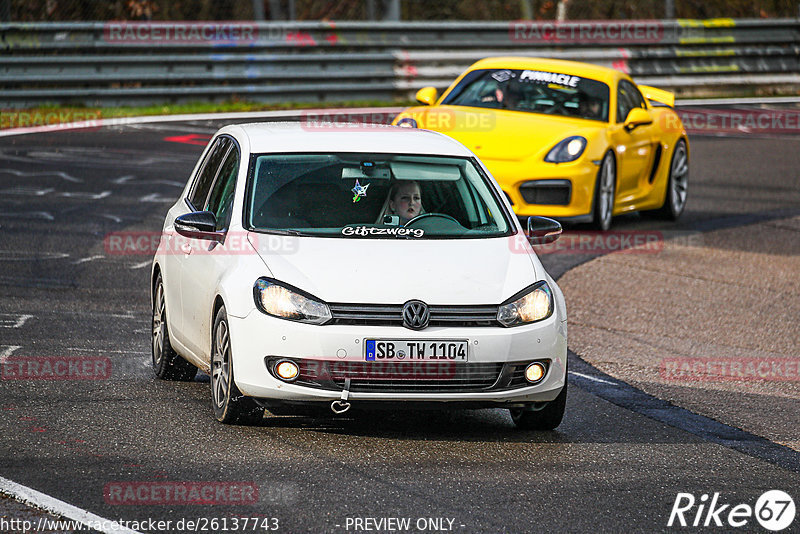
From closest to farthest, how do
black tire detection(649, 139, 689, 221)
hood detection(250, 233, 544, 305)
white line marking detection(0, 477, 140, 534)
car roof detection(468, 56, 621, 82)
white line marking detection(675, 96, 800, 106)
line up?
white line marking detection(0, 477, 140, 534), hood detection(250, 233, 544, 305), car roof detection(468, 56, 621, 82), black tire detection(649, 139, 689, 221), white line marking detection(675, 96, 800, 106)

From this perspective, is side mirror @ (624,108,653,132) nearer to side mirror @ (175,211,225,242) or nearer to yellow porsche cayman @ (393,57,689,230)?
yellow porsche cayman @ (393,57,689,230)

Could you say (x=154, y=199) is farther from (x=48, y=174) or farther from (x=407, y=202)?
(x=407, y=202)

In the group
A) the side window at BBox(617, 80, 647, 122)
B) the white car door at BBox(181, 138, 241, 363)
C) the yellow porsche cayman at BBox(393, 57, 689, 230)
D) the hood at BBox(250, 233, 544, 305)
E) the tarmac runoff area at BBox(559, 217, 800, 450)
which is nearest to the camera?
the hood at BBox(250, 233, 544, 305)

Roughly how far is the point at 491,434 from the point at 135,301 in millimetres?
4202

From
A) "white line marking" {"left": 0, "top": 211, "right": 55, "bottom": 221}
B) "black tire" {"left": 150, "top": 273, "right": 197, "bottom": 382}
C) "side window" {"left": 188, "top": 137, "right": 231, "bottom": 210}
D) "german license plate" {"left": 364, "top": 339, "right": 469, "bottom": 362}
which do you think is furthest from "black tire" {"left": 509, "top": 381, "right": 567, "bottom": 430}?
"white line marking" {"left": 0, "top": 211, "right": 55, "bottom": 221}

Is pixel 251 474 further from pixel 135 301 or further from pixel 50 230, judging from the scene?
pixel 50 230

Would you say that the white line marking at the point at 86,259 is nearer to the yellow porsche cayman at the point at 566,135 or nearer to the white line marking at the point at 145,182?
the yellow porsche cayman at the point at 566,135

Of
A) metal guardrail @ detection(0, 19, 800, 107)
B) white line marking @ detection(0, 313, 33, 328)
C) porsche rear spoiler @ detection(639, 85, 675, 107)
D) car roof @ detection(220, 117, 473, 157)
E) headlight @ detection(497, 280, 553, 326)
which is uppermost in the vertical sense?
car roof @ detection(220, 117, 473, 157)

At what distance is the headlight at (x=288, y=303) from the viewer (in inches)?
253

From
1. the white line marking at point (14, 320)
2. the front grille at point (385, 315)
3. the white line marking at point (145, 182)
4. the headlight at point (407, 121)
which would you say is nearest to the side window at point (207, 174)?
the white line marking at point (14, 320)

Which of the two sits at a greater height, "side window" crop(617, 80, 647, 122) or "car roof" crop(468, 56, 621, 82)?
"car roof" crop(468, 56, 621, 82)

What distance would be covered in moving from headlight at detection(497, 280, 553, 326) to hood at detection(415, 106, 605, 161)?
6545 mm

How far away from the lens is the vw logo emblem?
6406 millimetres

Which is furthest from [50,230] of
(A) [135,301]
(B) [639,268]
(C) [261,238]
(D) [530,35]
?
(D) [530,35]
